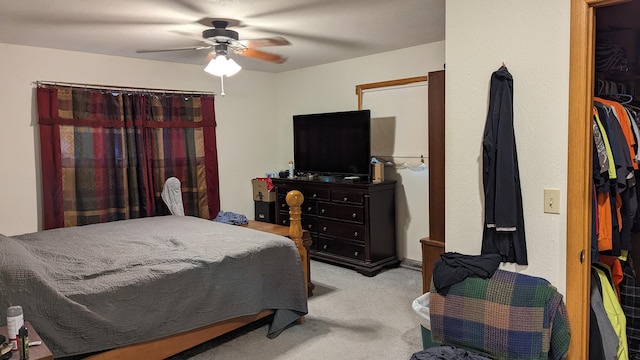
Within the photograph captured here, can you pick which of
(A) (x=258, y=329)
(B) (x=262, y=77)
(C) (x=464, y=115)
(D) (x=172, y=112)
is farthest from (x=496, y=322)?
(B) (x=262, y=77)

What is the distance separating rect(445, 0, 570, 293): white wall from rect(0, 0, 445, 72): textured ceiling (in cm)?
95

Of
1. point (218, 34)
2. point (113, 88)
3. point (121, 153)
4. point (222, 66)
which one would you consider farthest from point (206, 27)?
point (121, 153)

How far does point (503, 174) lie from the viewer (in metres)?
2.07

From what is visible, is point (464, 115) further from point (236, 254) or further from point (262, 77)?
point (262, 77)

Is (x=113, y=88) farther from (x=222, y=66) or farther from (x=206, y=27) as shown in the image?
(x=222, y=66)

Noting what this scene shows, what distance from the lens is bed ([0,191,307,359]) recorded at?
88.5 inches

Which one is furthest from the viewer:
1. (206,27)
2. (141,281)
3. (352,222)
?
(352,222)

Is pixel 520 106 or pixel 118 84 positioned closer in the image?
pixel 520 106

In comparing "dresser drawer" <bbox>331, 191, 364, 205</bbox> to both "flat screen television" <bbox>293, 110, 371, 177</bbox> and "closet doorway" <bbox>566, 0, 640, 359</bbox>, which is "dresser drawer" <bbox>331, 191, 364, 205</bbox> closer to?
"flat screen television" <bbox>293, 110, 371, 177</bbox>

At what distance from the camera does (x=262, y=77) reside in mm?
5949

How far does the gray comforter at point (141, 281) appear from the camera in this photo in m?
2.24

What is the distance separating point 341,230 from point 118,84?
9.19 feet

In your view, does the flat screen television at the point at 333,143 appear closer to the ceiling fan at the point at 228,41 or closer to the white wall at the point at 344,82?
the white wall at the point at 344,82

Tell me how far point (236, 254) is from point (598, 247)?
6.91ft
